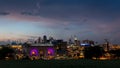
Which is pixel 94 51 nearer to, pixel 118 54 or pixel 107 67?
pixel 118 54

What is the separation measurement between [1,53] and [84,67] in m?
117

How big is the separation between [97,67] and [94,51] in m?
115

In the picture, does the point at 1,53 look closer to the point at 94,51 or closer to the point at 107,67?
the point at 94,51

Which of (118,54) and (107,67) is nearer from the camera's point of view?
(107,67)

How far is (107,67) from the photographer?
40656 mm

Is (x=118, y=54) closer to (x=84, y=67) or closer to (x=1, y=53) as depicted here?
(x=1, y=53)

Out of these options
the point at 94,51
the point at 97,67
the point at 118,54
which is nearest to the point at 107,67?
the point at 97,67

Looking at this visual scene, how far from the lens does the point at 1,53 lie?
15450cm

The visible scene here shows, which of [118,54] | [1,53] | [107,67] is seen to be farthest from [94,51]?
[107,67]

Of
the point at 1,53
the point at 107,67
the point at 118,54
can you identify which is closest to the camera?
the point at 107,67

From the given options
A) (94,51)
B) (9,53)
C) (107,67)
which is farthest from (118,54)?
(107,67)

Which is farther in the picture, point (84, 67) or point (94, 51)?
point (94, 51)

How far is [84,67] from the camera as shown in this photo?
134 ft

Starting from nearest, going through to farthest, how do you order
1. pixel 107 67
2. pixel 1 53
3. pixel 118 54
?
pixel 107 67 → pixel 1 53 → pixel 118 54
